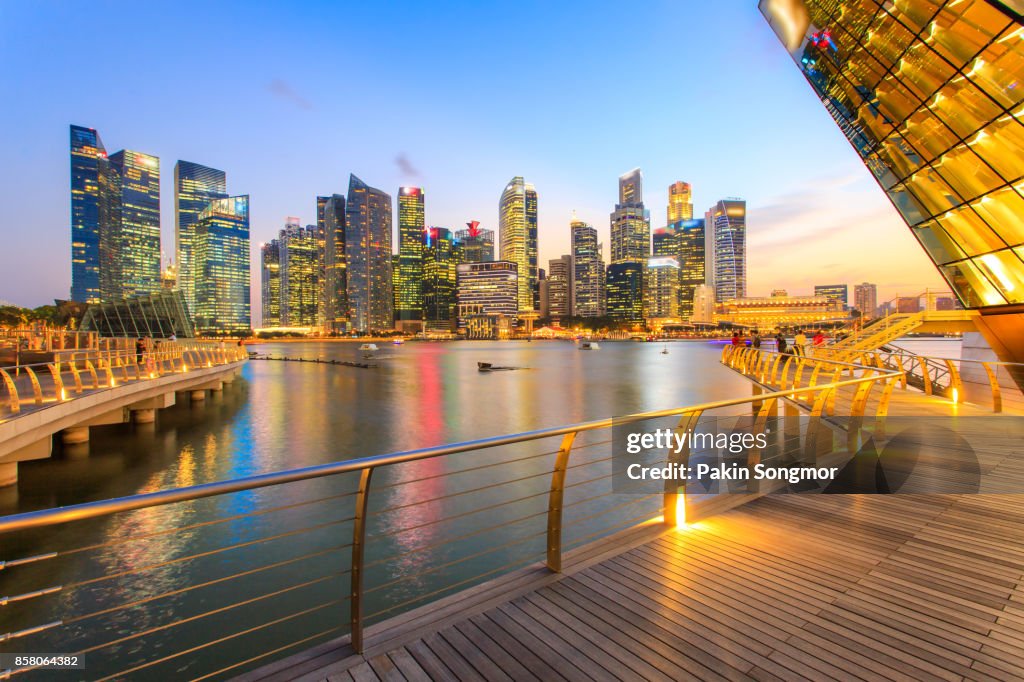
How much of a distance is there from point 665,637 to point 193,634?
8.35m

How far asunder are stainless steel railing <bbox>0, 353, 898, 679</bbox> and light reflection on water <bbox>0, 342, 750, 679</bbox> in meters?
0.05

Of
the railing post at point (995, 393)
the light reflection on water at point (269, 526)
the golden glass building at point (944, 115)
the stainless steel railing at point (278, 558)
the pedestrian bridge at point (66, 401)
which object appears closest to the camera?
the stainless steel railing at point (278, 558)

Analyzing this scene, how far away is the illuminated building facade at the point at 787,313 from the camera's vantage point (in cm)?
9819

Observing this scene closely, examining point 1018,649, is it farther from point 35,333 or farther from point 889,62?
point 35,333

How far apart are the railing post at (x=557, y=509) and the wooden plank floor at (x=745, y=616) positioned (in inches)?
5.6

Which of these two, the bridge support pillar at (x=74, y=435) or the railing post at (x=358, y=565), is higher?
the railing post at (x=358, y=565)

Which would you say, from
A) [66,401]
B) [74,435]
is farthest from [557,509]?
[74,435]

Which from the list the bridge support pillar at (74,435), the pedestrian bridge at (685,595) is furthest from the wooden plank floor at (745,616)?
the bridge support pillar at (74,435)

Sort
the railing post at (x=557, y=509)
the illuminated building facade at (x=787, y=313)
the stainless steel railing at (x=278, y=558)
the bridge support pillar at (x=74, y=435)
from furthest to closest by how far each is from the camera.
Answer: the illuminated building facade at (x=787, y=313), the bridge support pillar at (x=74, y=435), the stainless steel railing at (x=278, y=558), the railing post at (x=557, y=509)

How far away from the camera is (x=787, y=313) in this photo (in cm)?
11344

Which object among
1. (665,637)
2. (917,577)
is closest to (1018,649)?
(917,577)

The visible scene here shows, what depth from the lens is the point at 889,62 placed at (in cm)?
1504

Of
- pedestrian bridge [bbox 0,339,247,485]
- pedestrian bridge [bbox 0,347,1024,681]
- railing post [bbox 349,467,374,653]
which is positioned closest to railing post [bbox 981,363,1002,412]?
pedestrian bridge [bbox 0,347,1024,681]

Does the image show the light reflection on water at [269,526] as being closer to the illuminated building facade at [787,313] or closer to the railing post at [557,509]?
the railing post at [557,509]
